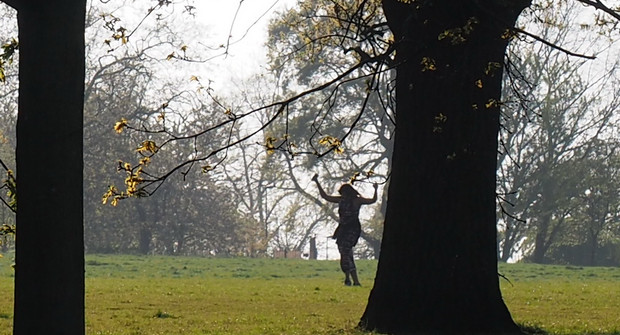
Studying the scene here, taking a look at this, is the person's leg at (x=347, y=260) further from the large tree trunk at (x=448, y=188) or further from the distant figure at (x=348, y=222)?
the large tree trunk at (x=448, y=188)

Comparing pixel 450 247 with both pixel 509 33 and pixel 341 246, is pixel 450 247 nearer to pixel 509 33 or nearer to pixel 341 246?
pixel 509 33

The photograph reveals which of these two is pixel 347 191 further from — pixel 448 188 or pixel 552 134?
pixel 552 134

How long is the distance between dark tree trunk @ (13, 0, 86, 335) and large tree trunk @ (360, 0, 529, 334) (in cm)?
438

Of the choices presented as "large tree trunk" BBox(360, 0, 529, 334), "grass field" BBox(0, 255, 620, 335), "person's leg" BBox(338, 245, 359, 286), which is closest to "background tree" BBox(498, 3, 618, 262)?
"grass field" BBox(0, 255, 620, 335)

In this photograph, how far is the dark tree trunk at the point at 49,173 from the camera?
7.82 m

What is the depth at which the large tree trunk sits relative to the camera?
37.7 feet

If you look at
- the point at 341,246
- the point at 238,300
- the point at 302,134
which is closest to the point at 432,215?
the point at 238,300

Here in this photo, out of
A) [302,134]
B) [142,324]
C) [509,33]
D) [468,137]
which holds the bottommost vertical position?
[142,324]

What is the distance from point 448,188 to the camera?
37.9 ft

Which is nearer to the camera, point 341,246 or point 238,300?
point 238,300

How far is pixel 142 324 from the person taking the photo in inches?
533

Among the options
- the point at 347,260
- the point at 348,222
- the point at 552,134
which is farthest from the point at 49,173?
the point at 552,134

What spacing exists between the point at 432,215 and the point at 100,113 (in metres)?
45.5

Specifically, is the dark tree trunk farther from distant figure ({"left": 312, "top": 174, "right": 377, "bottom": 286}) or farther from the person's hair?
the person's hair
